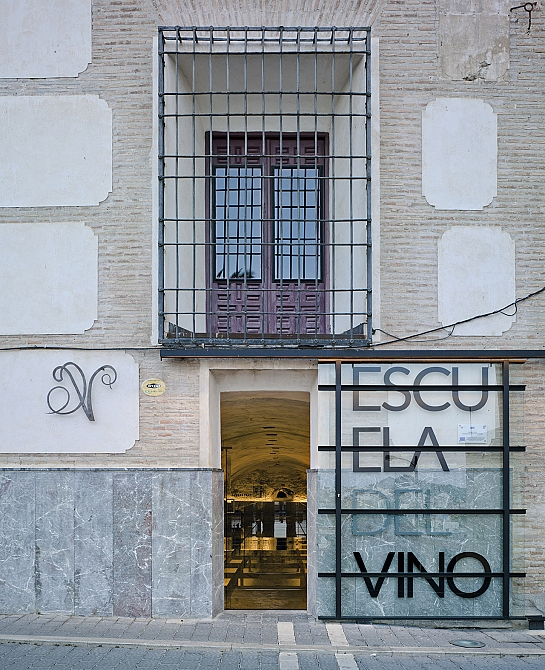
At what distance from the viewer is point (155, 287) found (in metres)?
10.5

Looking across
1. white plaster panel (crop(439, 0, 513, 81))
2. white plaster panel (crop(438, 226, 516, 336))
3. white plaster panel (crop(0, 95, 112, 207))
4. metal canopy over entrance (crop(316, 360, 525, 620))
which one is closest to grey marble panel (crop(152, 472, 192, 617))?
metal canopy over entrance (crop(316, 360, 525, 620))

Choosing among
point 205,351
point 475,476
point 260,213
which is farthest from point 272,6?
point 475,476

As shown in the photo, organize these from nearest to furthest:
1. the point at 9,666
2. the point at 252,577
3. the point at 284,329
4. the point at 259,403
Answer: the point at 9,666 → the point at 284,329 → the point at 259,403 → the point at 252,577

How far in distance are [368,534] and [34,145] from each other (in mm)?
6171

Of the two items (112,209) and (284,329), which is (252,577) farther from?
(112,209)

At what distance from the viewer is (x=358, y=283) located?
35.4ft

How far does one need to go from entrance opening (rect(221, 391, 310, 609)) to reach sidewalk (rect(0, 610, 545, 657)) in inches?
108

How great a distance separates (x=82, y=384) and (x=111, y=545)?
1.93 metres

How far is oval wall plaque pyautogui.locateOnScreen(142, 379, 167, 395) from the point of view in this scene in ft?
34.2

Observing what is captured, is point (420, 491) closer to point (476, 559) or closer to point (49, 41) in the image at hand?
point (476, 559)

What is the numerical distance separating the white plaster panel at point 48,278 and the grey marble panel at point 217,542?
8.08 ft

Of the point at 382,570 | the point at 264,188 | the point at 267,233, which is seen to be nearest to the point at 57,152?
the point at 264,188

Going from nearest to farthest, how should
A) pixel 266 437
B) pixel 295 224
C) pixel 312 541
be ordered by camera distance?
pixel 312 541, pixel 295 224, pixel 266 437

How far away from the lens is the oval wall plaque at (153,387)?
10.4 meters
